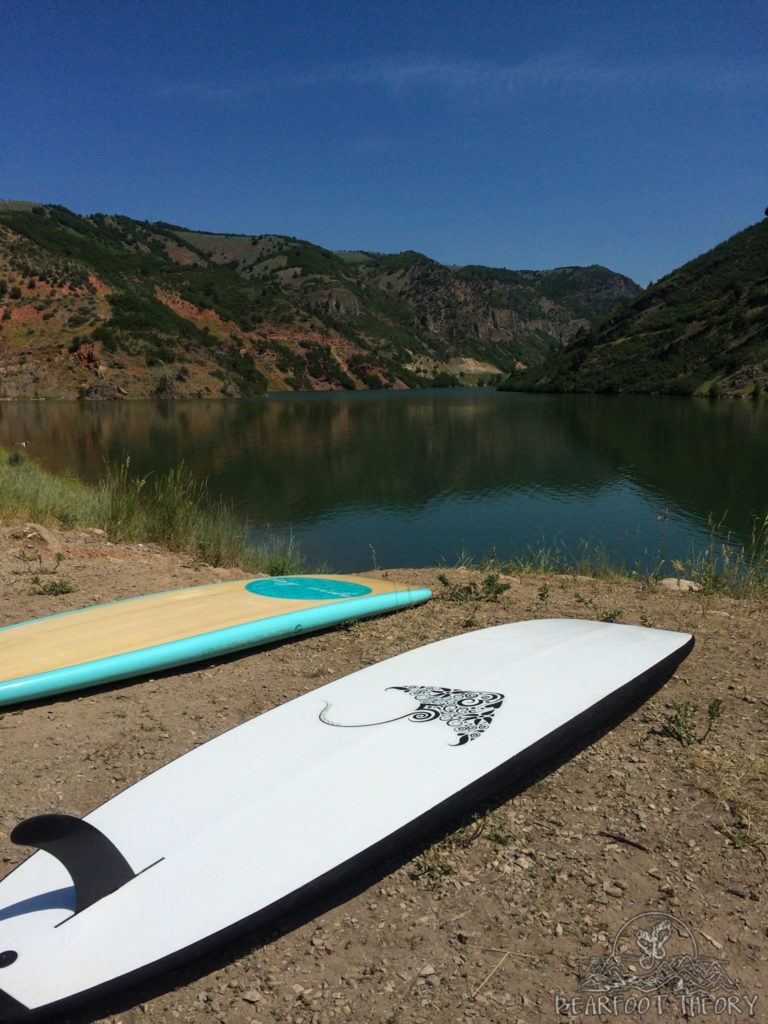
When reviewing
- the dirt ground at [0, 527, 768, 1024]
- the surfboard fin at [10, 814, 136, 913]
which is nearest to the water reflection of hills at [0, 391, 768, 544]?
the dirt ground at [0, 527, 768, 1024]

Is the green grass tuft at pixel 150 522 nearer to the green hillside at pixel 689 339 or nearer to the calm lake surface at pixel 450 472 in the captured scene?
the calm lake surface at pixel 450 472

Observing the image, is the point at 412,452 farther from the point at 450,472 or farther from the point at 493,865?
the point at 493,865

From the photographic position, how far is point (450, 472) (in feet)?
63.9

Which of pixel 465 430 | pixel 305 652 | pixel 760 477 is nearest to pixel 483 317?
pixel 465 430

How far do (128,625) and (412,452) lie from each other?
19.7 meters

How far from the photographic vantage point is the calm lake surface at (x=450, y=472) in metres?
12.2

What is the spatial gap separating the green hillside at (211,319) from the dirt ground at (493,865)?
165 feet

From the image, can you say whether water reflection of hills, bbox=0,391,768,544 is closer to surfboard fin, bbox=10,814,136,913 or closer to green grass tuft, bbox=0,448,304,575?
green grass tuft, bbox=0,448,304,575

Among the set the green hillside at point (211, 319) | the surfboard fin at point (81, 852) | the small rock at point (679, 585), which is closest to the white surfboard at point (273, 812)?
the surfboard fin at point (81, 852)

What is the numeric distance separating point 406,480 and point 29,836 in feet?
54.2

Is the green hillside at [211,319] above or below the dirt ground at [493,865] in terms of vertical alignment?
above

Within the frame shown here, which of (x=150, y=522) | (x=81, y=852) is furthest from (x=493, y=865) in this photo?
(x=150, y=522)

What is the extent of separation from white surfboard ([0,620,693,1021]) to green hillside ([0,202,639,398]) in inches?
2026

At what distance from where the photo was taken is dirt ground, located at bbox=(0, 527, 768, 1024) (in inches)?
76.5
